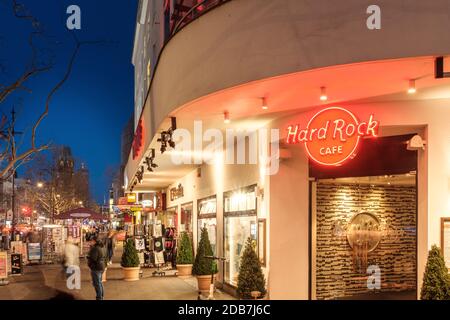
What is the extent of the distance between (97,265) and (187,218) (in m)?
10.9

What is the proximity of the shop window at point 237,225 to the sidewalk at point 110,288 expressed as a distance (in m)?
0.89

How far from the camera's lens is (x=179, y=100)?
1063cm

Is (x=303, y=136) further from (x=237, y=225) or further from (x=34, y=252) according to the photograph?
(x=34, y=252)

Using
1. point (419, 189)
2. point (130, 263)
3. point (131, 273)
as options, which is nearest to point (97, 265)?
point (130, 263)

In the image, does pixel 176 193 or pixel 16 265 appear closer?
pixel 16 265

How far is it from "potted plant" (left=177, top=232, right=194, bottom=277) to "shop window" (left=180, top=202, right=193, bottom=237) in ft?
8.99

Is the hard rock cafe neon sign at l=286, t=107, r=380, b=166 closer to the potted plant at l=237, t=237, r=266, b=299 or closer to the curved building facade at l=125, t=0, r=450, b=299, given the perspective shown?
the curved building facade at l=125, t=0, r=450, b=299

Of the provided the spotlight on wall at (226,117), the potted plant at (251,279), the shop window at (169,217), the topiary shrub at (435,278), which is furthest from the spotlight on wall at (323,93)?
the shop window at (169,217)

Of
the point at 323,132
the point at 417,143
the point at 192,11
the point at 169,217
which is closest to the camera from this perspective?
the point at 417,143

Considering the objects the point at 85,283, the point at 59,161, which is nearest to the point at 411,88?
the point at 85,283

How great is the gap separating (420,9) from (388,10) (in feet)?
1.35

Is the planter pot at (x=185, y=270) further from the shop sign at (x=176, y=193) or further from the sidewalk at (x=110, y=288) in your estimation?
the shop sign at (x=176, y=193)

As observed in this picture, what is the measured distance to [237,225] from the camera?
15.6 metres

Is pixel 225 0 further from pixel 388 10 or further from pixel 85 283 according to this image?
pixel 85 283
